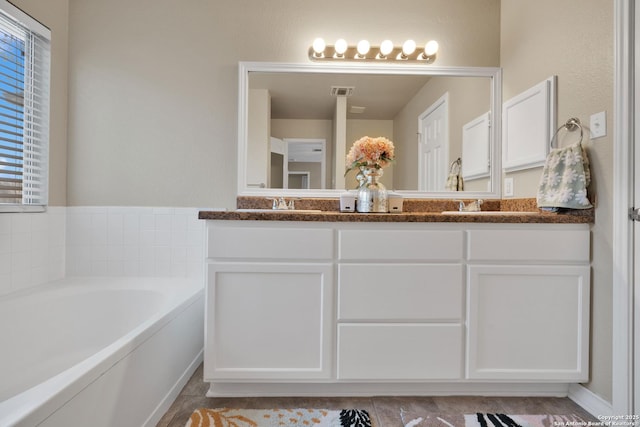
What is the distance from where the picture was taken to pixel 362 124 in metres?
2.24

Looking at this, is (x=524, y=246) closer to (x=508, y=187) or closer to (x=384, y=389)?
(x=508, y=187)

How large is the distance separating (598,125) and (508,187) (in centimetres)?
70

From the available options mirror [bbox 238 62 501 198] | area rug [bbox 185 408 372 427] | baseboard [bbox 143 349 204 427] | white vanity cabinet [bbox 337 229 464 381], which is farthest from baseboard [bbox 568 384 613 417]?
baseboard [bbox 143 349 204 427]

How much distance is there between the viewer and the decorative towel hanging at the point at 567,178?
5.00 feet

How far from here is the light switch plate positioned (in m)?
1.48

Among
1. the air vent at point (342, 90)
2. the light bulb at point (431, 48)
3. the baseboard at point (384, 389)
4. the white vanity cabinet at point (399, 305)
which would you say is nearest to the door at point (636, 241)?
the baseboard at point (384, 389)

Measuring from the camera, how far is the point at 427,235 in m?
1.56

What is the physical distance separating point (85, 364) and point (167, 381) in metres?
0.58

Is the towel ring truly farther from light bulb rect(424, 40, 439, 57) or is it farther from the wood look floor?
the wood look floor

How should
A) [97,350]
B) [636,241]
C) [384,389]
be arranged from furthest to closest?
[97,350], [384,389], [636,241]

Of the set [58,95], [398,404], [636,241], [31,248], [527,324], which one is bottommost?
[398,404]

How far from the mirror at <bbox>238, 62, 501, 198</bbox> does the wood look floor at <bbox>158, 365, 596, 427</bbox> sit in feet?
3.87

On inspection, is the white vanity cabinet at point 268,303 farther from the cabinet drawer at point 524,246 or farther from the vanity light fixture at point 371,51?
the vanity light fixture at point 371,51

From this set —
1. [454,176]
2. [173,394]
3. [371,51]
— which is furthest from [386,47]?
[173,394]
